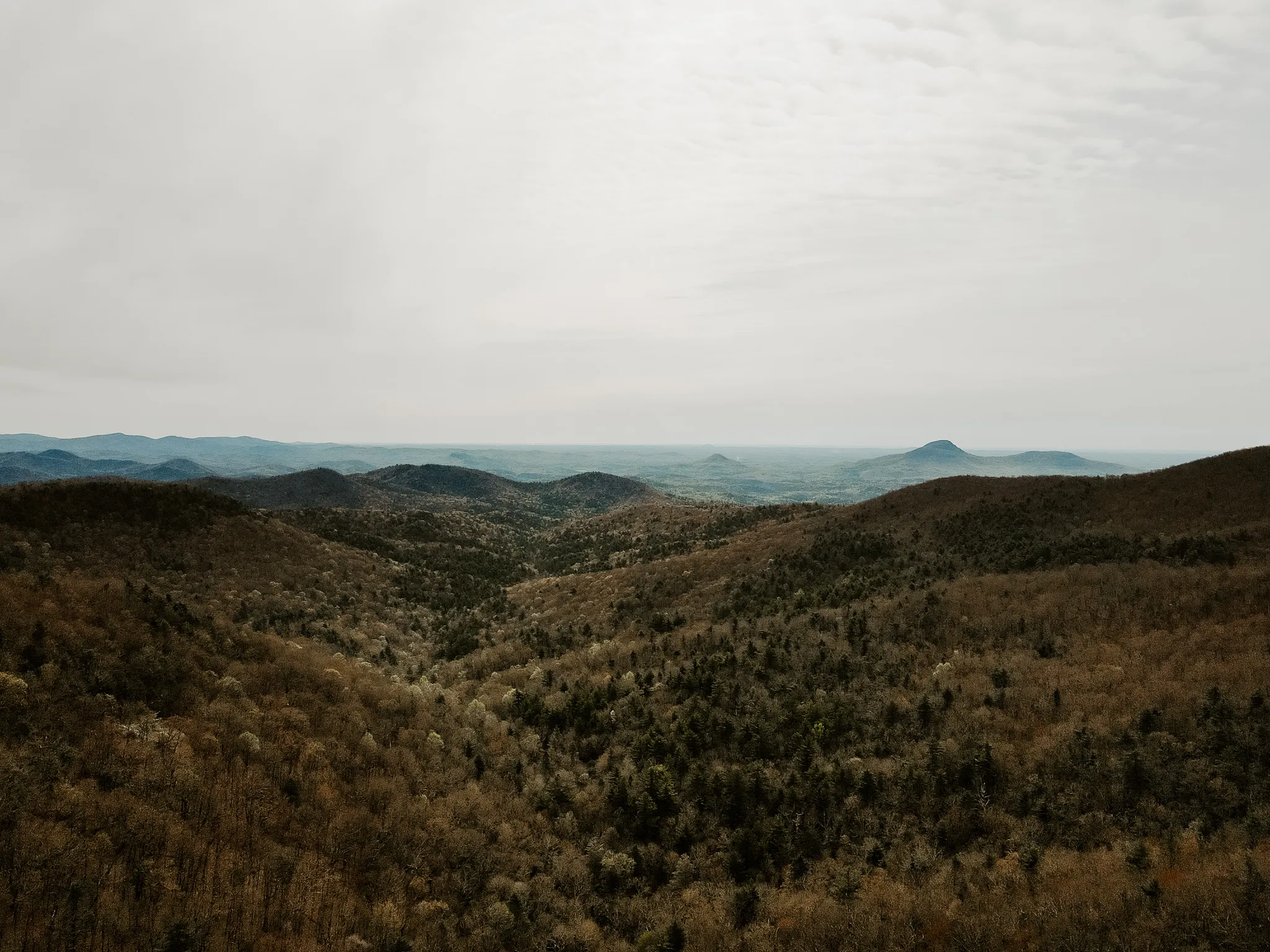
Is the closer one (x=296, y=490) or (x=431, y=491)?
(x=296, y=490)

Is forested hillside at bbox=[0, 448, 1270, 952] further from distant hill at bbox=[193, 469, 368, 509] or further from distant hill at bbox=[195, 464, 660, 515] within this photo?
distant hill at bbox=[193, 469, 368, 509]

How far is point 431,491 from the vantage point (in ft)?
559

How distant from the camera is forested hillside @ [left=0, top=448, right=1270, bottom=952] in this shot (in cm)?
845

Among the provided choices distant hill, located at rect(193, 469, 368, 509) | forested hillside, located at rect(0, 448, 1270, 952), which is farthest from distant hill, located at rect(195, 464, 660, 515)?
forested hillside, located at rect(0, 448, 1270, 952)

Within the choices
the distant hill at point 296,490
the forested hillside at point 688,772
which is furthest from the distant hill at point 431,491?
the forested hillside at point 688,772

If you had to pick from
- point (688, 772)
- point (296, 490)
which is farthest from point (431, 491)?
point (688, 772)

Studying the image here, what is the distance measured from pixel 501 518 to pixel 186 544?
7427cm

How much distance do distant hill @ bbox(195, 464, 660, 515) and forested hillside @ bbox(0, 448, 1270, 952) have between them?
316ft

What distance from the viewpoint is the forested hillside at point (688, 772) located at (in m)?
8.45

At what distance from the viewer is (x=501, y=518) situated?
364ft

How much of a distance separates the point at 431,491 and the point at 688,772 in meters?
170

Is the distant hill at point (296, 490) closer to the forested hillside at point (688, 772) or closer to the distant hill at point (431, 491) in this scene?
the distant hill at point (431, 491)

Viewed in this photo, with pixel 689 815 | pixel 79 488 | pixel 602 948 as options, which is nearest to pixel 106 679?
pixel 602 948

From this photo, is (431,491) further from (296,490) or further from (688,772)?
(688,772)
